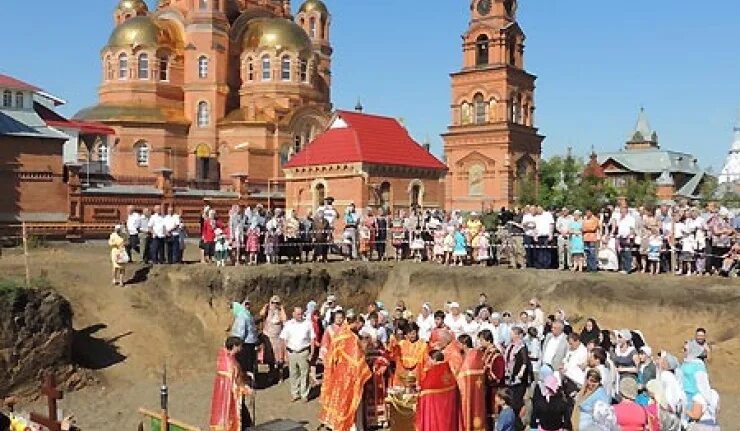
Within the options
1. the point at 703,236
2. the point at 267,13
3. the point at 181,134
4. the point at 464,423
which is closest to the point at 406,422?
the point at 464,423

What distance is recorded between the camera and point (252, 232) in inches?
753

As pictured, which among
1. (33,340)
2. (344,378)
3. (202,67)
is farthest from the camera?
(202,67)

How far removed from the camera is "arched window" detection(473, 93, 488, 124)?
151 feet

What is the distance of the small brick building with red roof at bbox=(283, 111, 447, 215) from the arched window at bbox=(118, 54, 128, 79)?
1699cm

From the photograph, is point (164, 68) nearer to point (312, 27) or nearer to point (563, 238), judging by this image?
point (312, 27)

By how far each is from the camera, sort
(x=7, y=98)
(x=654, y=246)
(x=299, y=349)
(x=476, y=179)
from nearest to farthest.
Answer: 1. (x=299, y=349)
2. (x=654, y=246)
3. (x=7, y=98)
4. (x=476, y=179)

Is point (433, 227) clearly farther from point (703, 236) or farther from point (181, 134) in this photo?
point (181, 134)

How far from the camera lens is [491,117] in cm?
4562

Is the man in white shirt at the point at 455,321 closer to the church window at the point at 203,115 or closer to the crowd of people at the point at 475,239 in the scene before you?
the crowd of people at the point at 475,239

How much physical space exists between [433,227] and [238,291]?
612 centimetres

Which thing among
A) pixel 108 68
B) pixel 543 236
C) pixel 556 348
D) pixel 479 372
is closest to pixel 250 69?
pixel 108 68

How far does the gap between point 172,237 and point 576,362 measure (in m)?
12.1

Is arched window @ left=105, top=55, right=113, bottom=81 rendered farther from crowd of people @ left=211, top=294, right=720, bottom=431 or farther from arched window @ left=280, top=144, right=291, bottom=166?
crowd of people @ left=211, top=294, right=720, bottom=431

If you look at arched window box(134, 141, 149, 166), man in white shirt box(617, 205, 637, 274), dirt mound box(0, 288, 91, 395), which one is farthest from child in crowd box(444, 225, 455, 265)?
arched window box(134, 141, 149, 166)
